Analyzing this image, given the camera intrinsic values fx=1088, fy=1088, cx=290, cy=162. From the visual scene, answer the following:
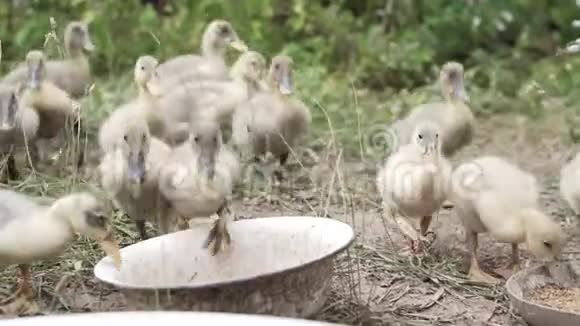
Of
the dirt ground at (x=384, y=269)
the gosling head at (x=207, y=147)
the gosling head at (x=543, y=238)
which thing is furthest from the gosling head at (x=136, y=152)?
the gosling head at (x=543, y=238)

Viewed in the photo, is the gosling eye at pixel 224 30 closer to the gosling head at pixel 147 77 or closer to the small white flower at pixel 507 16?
the gosling head at pixel 147 77

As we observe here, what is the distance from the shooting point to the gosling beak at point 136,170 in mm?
Answer: 3400

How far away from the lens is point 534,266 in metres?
3.33

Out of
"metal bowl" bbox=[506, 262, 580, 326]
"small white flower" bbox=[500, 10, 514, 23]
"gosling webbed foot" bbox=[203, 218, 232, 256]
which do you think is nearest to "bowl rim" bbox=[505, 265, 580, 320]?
"metal bowl" bbox=[506, 262, 580, 326]

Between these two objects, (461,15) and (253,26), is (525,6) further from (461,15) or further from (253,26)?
(253,26)

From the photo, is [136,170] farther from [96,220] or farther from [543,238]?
[543,238]

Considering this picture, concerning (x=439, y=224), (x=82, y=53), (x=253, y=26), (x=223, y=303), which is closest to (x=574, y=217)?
(x=439, y=224)

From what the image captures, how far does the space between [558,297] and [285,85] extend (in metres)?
1.68

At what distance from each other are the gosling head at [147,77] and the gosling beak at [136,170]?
972 mm

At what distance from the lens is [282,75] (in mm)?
4543

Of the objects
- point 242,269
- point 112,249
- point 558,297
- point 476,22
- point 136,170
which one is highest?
point 476,22

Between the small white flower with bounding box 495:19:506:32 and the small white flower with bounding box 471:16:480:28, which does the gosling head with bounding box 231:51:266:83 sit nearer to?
the small white flower with bounding box 471:16:480:28

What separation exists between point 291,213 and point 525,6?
4.05 metres

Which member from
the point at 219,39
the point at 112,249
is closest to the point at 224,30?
the point at 219,39
